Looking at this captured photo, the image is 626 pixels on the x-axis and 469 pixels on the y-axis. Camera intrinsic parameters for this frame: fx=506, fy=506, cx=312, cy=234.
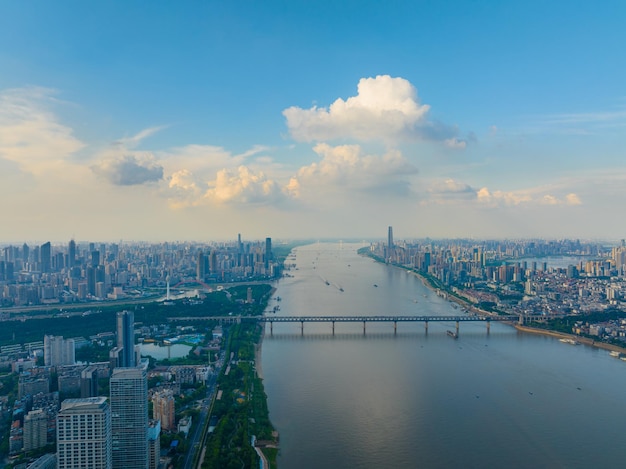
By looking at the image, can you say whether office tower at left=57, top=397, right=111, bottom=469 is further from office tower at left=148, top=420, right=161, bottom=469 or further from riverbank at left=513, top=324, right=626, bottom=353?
riverbank at left=513, top=324, right=626, bottom=353

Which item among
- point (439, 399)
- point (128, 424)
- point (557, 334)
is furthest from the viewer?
point (557, 334)

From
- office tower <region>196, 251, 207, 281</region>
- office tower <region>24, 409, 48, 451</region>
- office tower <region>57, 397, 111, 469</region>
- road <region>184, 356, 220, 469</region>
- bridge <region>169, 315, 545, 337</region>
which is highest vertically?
office tower <region>196, 251, 207, 281</region>

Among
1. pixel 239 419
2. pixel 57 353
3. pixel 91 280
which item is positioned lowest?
pixel 239 419

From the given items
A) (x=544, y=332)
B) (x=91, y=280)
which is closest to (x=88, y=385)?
(x=544, y=332)

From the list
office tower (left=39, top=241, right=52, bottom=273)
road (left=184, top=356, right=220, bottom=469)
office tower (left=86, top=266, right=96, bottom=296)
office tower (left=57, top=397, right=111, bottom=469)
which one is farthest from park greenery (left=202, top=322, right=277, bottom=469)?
office tower (left=39, top=241, right=52, bottom=273)

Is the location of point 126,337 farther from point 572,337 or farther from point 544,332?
point 572,337

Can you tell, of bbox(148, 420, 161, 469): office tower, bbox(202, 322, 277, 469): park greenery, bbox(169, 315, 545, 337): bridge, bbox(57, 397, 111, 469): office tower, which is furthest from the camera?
bbox(169, 315, 545, 337): bridge

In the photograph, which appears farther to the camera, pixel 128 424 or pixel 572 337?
pixel 572 337

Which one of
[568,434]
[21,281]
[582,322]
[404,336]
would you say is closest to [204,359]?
[404,336]
